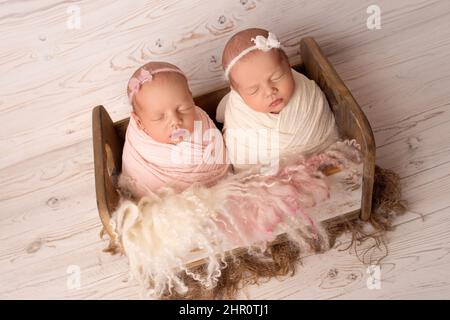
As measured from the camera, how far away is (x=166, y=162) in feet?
4.09

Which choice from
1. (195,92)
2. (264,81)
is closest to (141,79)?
(264,81)

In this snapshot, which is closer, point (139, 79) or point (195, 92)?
point (139, 79)

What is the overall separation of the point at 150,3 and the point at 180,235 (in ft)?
2.29

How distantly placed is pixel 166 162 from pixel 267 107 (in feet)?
0.89

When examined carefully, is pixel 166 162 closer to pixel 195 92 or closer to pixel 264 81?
pixel 264 81

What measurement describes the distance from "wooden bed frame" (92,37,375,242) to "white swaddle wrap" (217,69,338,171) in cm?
4

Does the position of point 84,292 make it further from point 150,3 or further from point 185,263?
point 150,3

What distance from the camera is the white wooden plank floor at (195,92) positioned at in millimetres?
1307

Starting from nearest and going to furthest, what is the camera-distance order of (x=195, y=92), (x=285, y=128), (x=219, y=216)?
(x=219, y=216) < (x=285, y=128) < (x=195, y=92)

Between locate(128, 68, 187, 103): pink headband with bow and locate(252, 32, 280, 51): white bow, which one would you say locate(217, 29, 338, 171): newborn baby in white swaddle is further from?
locate(128, 68, 187, 103): pink headband with bow

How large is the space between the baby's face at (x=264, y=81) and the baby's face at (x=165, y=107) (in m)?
0.13

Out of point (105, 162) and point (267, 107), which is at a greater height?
point (267, 107)

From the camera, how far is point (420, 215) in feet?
4.37

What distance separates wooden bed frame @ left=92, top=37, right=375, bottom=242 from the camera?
109 cm
